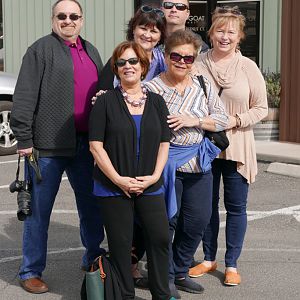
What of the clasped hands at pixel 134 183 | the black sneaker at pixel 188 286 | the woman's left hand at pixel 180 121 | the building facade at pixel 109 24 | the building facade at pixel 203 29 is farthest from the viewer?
the building facade at pixel 109 24

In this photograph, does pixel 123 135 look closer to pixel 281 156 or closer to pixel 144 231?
pixel 144 231

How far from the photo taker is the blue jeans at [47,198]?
17.0ft

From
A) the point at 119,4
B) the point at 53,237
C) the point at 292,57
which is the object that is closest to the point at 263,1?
the point at 292,57

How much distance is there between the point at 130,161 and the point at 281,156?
601 cm

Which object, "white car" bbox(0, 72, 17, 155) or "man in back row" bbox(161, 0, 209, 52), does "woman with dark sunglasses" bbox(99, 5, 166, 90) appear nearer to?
"man in back row" bbox(161, 0, 209, 52)

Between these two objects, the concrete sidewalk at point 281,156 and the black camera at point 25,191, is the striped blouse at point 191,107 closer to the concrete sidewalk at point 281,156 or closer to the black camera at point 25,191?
the black camera at point 25,191

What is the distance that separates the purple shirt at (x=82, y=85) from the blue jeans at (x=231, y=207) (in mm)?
977

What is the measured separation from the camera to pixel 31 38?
47.6 ft

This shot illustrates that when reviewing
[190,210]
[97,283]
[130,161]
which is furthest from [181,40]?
[97,283]

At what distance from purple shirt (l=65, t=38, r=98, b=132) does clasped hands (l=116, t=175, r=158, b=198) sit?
0.86 m

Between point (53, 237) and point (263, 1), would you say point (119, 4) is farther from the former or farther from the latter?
point (53, 237)

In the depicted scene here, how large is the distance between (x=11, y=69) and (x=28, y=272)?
32.6ft

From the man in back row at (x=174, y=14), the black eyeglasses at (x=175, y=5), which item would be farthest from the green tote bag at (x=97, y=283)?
the black eyeglasses at (x=175, y=5)

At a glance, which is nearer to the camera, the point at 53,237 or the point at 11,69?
the point at 53,237
